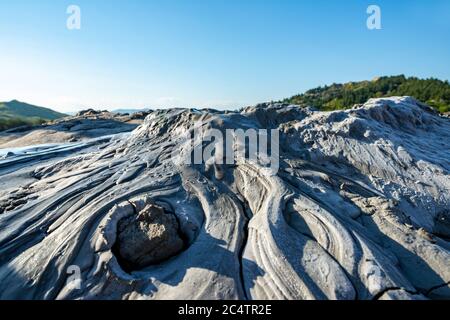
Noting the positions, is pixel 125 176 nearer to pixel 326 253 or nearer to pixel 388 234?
pixel 326 253

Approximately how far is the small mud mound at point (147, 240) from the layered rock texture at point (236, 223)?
0.05 ft

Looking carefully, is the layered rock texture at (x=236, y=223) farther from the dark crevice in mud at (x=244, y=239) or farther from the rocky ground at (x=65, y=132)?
the rocky ground at (x=65, y=132)

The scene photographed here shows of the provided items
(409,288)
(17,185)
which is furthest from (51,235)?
(409,288)

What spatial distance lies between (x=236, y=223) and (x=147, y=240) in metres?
1.28

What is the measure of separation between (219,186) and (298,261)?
7.51 ft

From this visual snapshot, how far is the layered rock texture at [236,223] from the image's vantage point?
12.0ft

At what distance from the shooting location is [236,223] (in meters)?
4.68

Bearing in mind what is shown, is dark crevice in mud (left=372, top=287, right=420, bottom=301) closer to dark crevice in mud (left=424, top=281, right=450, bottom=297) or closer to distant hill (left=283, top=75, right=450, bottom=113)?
dark crevice in mud (left=424, top=281, right=450, bottom=297)

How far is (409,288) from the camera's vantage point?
142 inches

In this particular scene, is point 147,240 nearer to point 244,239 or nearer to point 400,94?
point 244,239

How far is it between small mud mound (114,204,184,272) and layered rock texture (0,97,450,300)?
1 cm

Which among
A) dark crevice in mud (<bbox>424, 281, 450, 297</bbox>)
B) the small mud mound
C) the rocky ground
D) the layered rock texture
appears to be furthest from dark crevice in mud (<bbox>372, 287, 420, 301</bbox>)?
the rocky ground

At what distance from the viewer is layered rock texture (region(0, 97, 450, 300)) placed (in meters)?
3.65
